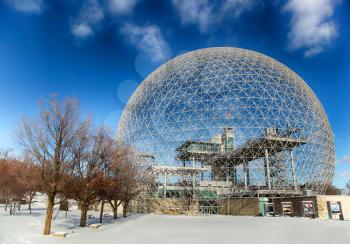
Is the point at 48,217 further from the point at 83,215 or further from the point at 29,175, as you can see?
the point at 29,175

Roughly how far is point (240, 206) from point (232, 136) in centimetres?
818

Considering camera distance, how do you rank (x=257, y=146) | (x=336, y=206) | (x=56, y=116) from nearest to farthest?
(x=56, y=116) → (x=336, y=206) → (x=257, y=146)

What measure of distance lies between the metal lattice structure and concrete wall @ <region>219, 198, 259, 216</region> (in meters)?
0.69

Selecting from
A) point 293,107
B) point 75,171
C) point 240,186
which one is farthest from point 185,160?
point 75,171

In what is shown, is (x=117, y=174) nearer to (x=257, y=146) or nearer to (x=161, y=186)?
(x=161, y=186)

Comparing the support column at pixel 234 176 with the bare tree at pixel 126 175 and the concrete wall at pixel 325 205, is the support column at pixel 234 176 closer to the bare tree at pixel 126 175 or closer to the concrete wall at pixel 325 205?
the concrete wall at pixel 325 205

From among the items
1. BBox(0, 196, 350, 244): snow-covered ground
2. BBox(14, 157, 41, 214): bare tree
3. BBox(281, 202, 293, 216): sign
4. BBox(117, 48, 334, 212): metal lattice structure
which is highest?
BBox(117, 48, 334, 212): metal lattice structure

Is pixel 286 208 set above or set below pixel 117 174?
below

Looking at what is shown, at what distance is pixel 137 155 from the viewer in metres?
34.6

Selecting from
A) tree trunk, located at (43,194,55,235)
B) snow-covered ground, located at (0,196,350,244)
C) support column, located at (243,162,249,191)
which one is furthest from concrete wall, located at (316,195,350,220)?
tree trunk, located at (43,194,55,235)

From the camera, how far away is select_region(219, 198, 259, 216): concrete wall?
3159 centimetres

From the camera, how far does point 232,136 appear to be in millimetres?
33188

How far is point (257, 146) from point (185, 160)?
29.6 feet

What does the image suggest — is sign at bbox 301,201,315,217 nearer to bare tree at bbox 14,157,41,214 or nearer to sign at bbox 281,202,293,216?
sign at bbox 281,202,293,216
